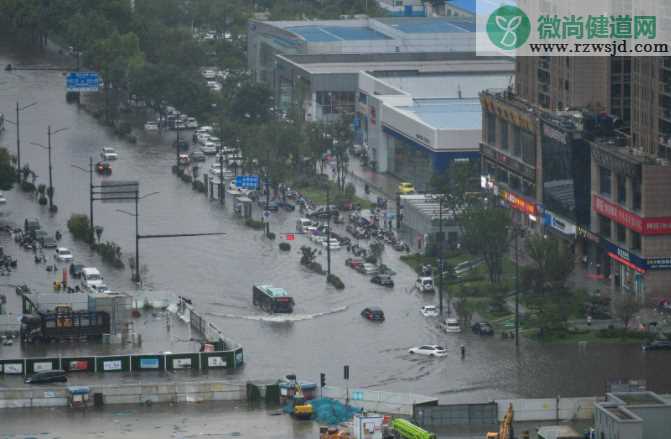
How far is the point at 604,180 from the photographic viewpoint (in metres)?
117

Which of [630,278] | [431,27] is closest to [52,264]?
[630,278]

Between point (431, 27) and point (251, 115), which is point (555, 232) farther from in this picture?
point (431, 27)

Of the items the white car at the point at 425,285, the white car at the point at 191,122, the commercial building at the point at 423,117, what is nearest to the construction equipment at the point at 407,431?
the white car at the point at 425,285

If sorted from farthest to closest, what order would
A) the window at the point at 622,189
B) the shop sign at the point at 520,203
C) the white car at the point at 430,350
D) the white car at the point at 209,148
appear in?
1. the white car at the point at 209,148
2. the shop sign at the point at 520,203
3. the window at the point at 622,189
4. the white car at the point at 430,350

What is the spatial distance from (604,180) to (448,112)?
29163 millimetres

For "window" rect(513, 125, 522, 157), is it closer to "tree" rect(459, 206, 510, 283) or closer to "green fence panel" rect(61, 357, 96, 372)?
"tree" rect(459, 206, 510, 283)

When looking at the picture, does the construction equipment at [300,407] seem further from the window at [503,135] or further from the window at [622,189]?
the window at [503,135]

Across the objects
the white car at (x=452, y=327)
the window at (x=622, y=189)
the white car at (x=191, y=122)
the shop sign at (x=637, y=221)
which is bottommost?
the white car at (x=452, y=327)

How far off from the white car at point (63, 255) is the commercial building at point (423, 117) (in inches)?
817

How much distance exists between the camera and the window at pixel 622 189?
113875mm

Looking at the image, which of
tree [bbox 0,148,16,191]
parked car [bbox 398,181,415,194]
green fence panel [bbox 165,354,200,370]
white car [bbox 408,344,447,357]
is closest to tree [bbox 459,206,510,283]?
white car [bbox 408,344,447,357]

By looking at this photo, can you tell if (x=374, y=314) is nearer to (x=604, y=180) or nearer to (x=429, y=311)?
(x=429, y=311)

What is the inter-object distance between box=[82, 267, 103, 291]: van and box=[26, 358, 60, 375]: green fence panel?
55.7 feet

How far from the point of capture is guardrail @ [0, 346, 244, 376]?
99125 mm
